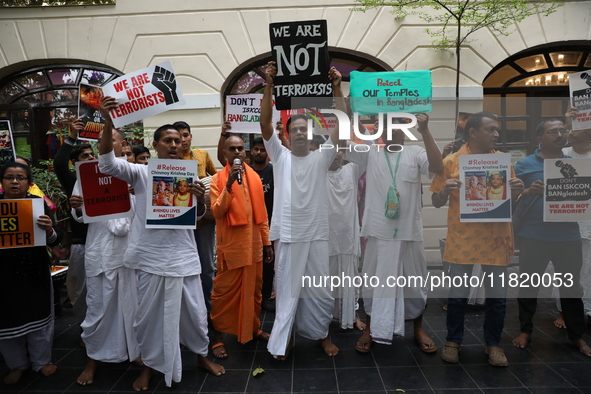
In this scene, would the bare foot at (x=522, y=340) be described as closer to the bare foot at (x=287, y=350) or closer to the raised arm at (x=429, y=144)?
the raised arm at (x=429, y=144)

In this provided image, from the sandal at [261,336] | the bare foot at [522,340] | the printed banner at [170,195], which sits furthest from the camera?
the sandal at [261,336]

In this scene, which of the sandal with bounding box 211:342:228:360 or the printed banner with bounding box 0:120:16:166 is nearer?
the sandal with bounding box 211:342:228:360

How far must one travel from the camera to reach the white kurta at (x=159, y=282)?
9.89 ft

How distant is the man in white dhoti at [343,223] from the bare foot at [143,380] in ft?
5.42

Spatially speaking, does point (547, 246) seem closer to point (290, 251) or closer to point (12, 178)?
point (290, 251)

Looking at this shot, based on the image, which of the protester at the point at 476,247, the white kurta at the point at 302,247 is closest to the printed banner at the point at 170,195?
the white kurta at the point at 302,247

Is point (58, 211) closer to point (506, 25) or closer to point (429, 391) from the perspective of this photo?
point (429, 391)

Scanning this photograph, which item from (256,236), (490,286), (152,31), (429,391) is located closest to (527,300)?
(490,286)

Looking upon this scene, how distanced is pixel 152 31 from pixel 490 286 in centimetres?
604

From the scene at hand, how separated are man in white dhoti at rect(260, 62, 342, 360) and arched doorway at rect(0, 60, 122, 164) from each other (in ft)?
16.6

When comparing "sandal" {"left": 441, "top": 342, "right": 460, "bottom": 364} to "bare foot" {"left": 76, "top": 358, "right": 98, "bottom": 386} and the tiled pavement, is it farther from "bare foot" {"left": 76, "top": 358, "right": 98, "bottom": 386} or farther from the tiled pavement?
"bare foot" {"left": 76, "top": 358, "right": 98, "bottom": 386}

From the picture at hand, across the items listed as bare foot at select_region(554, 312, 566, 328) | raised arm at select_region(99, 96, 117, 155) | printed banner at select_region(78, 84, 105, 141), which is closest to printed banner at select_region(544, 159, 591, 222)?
bare foot at select_region(554, 312, 566, 328)

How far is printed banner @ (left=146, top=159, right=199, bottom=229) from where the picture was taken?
117 inches

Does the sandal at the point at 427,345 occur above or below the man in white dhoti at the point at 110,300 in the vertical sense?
below
